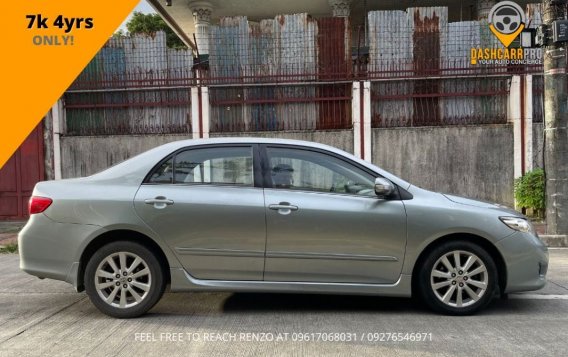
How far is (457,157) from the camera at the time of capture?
10797 mm

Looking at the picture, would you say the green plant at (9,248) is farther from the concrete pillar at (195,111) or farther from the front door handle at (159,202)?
the front door handle at (159,202)

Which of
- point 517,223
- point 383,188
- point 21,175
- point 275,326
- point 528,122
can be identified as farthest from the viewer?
point 21,175

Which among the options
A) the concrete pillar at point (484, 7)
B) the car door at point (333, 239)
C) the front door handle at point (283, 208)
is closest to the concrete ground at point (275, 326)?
the car door at point (333, 239)

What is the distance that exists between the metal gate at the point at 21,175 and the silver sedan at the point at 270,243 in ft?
23.9

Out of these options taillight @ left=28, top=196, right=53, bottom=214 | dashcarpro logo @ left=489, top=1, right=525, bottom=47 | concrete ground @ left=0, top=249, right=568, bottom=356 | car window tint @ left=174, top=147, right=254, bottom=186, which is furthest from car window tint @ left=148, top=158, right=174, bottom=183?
dashcarpro logo @ left=489, top=1, right=525, bottom=47

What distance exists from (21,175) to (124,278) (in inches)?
313

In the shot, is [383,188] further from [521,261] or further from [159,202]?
[159,202]

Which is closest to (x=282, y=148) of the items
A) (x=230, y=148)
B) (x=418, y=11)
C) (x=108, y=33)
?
(x=230, y=148)

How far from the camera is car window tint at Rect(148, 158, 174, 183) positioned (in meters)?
4.70

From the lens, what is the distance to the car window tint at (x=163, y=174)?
15.4 ft

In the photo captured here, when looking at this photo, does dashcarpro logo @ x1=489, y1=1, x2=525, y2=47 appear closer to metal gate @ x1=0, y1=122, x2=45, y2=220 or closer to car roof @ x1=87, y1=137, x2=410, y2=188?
car roof @ x1=87, y1=137, x2=410, y2=188

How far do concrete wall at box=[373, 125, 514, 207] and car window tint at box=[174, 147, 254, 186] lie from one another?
660cm

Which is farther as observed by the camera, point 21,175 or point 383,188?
point 21,175

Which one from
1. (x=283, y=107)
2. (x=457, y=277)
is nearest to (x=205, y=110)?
(x=283, y=107)
